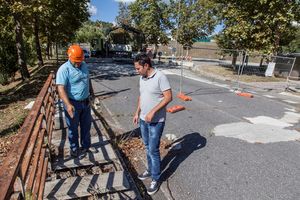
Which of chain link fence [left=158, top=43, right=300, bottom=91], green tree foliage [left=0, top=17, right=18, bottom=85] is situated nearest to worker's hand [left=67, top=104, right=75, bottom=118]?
chain link fence [left=158, top=43, right=300, bottom=91]

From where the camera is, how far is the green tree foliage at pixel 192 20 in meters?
32.9

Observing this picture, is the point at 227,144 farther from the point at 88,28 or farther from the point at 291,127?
the point at 88,28

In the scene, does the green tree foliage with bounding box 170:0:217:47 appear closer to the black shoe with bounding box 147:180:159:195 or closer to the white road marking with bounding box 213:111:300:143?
the white road marking with bounding box 213:111:300:143

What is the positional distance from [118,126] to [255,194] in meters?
3.93

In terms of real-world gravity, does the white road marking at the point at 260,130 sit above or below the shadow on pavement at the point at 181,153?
above

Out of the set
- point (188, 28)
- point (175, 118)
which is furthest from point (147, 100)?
point (188, 28)

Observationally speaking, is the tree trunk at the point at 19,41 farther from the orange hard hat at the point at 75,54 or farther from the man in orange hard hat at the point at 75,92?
the orange hard hat at the point at 75,54

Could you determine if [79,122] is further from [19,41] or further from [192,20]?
[192,20]

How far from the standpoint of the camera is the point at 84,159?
14.5 feet

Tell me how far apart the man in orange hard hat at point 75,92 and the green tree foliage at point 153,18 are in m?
30.7

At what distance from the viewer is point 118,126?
6.85 m

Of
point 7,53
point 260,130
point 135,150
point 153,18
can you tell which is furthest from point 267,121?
point 153,18

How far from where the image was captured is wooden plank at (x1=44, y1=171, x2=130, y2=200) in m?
3.47

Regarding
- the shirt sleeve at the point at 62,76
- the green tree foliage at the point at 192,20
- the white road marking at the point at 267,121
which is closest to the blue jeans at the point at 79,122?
the shirt sleeve at the point at 62,76
